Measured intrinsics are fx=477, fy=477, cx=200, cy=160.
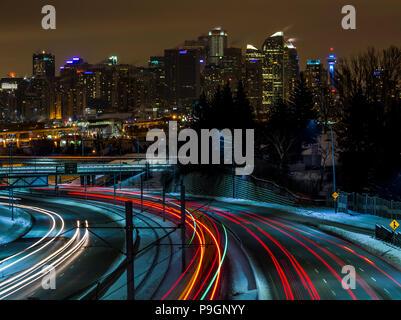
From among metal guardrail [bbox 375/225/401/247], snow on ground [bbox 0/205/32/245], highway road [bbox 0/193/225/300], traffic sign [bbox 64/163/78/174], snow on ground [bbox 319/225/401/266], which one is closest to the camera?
highway road [bbox 0/193/225/300]

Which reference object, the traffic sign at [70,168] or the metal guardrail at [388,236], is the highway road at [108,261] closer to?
the traffic sign at [70,168]

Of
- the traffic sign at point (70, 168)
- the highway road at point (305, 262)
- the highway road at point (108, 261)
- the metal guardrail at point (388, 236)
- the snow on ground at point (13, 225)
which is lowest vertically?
the snow on ground at point (13, 225)

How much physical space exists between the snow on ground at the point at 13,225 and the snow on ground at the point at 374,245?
24315 mm

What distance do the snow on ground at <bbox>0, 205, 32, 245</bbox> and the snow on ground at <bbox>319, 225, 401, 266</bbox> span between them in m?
24.3

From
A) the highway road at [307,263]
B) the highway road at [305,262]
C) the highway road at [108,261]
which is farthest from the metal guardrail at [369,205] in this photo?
the highway road at [108,261]

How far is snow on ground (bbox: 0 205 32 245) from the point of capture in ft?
123

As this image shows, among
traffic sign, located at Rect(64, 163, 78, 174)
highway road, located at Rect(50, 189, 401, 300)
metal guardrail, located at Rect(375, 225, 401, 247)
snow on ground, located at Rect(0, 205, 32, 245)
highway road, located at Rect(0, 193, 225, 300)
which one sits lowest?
snow on ground, located at Rect(0, 205, 32, 245)

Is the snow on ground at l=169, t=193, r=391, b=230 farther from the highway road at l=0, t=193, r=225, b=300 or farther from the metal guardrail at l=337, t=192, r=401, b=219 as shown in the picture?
the highway road at l=0, t=193, r=225, b=300

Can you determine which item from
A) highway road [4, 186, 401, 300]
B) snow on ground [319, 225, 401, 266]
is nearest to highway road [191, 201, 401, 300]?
highway road [4, 186, 401, 300]

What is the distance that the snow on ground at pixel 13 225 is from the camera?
37641mm

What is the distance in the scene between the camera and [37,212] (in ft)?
166

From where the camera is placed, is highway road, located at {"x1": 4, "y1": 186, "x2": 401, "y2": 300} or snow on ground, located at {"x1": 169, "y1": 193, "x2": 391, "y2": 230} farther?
snow on ground, located at {"x1": 169, "y1": 193, "x2": 391, "y2": 230}
